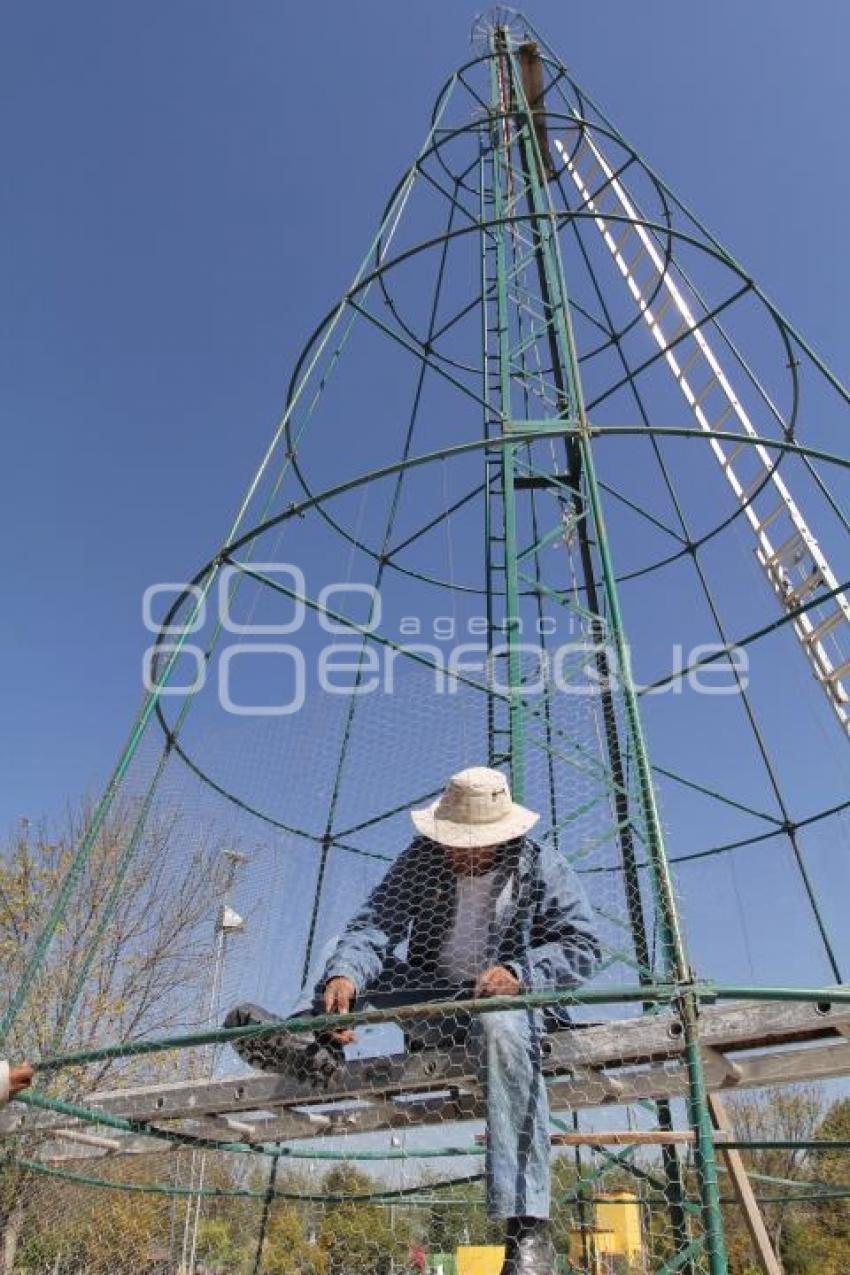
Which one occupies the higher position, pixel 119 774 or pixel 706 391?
pixel 706 391

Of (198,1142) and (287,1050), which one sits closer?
(287,1050)

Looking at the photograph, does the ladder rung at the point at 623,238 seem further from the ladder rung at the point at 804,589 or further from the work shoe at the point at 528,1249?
the work shoe at the point at 528,1249

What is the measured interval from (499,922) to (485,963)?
0.15 meters

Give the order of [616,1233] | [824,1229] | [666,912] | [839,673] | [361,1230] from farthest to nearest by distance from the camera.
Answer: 1. [824,1229]
2. [616,1233]
3. [361,1230]
4. [839,673]
5. [666,912]

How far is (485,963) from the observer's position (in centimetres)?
318

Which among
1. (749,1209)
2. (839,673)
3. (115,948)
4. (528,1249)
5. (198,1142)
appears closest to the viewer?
Answer: (528,1249)

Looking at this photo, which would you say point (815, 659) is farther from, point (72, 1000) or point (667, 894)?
point (72, 1000)

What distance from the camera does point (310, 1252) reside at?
1092 cm

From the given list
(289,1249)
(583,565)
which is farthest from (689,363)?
(289,1249)

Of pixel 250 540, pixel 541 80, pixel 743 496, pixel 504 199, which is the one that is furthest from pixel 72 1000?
pixel 541 80

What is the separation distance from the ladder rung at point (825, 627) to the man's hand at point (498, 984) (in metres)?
5.11

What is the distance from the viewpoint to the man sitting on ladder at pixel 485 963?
8.38 ft

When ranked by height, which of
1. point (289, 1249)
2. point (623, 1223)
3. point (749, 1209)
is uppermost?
point (289, 1249)

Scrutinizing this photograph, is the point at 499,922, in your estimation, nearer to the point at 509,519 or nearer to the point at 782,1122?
the point at 509,519
